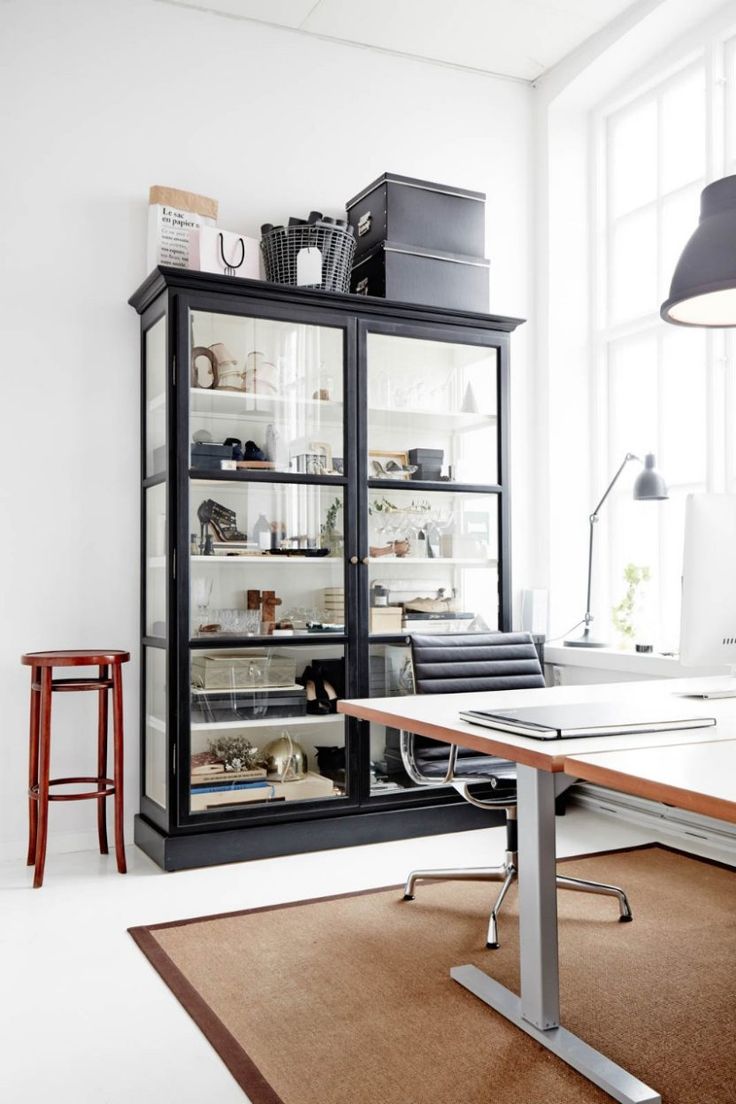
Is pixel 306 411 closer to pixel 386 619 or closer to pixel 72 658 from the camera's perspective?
pixel 386 619

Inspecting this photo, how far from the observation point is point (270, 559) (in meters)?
3.72

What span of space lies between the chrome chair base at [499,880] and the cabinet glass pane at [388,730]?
2.23 ft

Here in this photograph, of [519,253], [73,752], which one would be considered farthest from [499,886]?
[519,253]

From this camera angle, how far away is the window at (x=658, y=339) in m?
4.03

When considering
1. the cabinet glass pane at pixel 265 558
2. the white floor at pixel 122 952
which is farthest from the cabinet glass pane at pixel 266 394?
the white floor at pixel 122 952

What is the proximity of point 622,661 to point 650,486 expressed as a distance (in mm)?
723

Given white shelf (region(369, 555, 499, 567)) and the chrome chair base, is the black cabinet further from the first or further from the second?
the chrome chair base

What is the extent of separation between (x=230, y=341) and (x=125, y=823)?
75.3 inches

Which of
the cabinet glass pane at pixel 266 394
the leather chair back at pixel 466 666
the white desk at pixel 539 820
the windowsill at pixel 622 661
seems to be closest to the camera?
the white desk at pixel 539 820

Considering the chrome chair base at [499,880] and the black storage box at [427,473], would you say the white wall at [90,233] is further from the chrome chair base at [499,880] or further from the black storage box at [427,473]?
the chrome chair base at [499,880]

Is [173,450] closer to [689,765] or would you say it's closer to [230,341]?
[230,341]

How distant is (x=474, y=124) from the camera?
4656 millimetres

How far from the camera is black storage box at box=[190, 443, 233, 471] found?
140 inches

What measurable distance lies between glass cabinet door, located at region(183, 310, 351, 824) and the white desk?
1.25m
